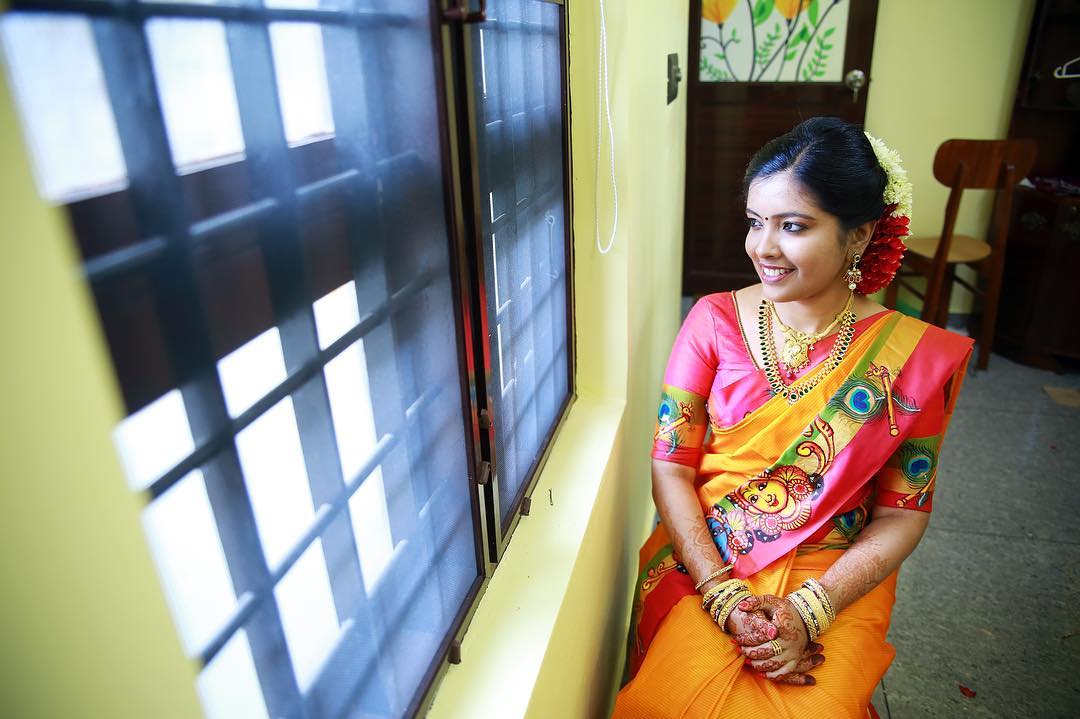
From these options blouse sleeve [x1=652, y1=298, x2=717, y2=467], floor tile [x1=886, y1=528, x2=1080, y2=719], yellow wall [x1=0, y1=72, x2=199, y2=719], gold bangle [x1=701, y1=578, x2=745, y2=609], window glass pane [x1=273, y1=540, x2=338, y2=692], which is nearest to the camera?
yellow wall [x1=0, y1=72, x2=199, y2=719]

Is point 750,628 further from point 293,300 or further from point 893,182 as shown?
point 293,300

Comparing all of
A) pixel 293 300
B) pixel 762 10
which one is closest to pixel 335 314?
pixel 293 300

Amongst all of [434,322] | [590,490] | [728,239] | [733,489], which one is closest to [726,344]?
[733,489]

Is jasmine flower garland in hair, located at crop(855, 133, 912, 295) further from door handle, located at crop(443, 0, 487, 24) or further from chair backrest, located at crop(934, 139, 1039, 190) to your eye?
chair backrest, located at crop(934, 139, 1039, 190)

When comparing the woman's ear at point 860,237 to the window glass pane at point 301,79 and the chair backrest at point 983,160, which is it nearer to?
the window glass pane at point 301,79

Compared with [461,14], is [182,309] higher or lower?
lower

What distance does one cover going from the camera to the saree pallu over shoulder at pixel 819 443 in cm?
117

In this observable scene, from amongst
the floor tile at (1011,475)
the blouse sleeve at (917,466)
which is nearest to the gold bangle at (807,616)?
the blouse sleeve at (917,466)

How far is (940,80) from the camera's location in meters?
3.24

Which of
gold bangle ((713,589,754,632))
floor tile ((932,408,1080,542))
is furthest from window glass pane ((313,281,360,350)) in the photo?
floor tile ((932,408,1080,542))

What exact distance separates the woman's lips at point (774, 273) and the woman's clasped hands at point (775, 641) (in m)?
0.51

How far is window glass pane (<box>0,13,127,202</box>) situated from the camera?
26 cm

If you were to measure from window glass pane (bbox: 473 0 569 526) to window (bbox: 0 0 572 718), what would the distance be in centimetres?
1

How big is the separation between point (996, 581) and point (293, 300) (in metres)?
2.14
